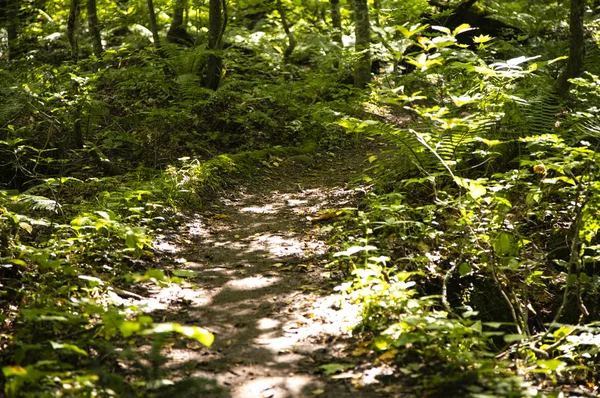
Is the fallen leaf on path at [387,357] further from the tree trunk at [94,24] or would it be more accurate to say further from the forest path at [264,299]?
the tree trunk at [94,24]

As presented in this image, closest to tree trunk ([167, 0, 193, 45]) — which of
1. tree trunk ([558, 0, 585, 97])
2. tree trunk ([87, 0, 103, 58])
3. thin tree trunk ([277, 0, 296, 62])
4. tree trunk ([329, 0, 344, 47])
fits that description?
thin tree trunk ([277, 0, 296, 62])

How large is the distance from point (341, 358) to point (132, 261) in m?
2.41

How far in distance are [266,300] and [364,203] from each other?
7.01 ft

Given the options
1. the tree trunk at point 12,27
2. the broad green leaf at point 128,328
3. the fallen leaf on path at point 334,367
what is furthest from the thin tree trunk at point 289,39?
the broad green leaf at point 128,328

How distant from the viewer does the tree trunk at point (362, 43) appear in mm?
11809

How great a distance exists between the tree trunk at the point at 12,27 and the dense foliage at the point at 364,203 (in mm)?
116

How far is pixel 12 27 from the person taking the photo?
448 inches

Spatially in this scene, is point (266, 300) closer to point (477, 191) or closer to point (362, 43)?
point (477, 191)

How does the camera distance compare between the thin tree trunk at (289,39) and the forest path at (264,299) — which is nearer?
the forest path at (264,299)

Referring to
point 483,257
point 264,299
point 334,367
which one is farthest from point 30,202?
point 483,257

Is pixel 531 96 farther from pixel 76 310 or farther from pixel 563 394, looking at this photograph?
pixel 76 310

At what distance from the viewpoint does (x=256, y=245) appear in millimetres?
5758

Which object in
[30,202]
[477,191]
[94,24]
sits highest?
[94,24]

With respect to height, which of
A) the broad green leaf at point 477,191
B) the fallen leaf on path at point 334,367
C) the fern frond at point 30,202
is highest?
the broad green leaf at point 477,191
